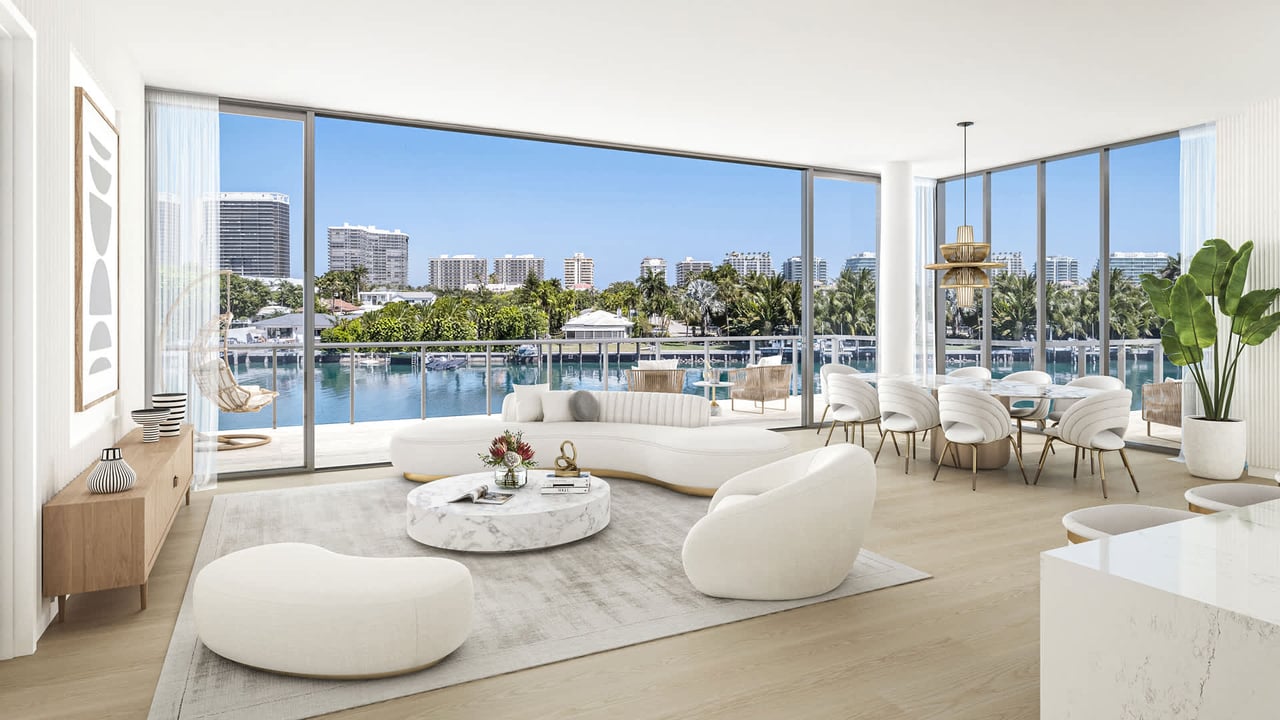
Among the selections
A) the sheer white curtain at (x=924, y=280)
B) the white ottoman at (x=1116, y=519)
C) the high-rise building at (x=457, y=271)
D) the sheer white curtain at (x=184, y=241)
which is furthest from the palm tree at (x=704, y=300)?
the white ottoman at (x=1116, y=519)

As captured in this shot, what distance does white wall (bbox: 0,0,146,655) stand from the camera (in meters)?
2.96

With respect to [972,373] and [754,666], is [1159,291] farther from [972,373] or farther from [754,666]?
[754,666]

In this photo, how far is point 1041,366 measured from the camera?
8430mm

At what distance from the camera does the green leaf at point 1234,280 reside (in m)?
6.09

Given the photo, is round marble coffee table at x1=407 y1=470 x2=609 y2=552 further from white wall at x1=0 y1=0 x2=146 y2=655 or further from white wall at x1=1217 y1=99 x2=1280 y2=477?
white wall at x1=1217 y1=99 x2=1280 y2=477

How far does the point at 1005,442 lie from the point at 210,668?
240 inches

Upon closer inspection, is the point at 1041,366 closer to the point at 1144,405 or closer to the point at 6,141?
the point at 1144,405

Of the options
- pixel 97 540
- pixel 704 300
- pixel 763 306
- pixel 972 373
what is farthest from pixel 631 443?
pixel 704 300

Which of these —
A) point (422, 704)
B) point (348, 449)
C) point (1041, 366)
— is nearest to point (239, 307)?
point (348, 449)

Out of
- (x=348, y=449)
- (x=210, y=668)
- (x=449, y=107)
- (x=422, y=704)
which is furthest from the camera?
(x=348, y=449)

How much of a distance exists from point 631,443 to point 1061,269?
5.42 metres

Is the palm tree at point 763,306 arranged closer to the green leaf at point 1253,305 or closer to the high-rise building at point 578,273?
the high-rise building at point 578,273

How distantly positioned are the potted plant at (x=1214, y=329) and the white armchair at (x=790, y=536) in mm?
4501

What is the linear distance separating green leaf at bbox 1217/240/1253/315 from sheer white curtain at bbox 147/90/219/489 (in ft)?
26.3
